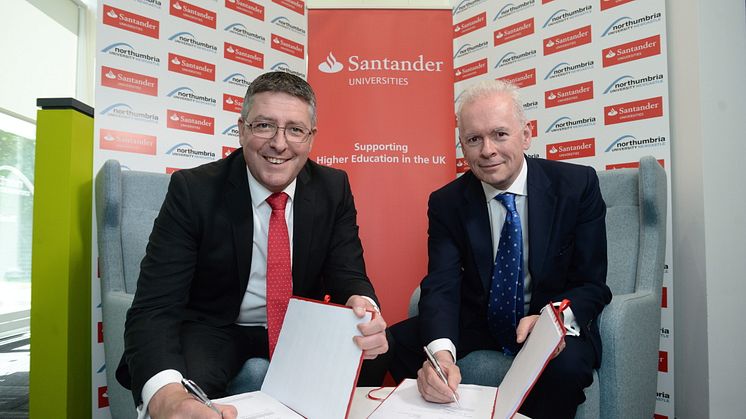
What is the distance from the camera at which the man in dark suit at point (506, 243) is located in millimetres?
1761

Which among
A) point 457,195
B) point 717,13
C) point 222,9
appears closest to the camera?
point 457,195

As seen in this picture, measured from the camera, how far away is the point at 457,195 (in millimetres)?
1979

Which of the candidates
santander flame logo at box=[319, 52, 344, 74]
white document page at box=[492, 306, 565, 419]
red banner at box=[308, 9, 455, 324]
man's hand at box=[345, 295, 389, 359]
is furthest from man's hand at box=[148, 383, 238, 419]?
santander flame logo at box=[319, 52, 344, 74]

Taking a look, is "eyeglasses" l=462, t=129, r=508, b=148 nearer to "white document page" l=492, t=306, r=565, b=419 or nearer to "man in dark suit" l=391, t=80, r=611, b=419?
"man in dark suit" l=391, t=80, r=611, b=419

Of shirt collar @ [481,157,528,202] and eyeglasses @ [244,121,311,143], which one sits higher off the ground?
eyeglasses @ [244,121,311,143]

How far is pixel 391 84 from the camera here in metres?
3.50

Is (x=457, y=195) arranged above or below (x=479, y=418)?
above

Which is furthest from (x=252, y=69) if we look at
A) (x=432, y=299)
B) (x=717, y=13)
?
(x=717, y=13)

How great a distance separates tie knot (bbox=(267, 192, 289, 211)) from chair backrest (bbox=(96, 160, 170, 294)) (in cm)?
102

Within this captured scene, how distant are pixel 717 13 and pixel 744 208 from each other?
1.03m

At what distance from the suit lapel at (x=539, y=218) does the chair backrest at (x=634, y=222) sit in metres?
0.49

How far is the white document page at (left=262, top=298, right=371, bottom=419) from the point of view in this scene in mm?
1043

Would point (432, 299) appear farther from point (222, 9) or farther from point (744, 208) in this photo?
point (222, 9)

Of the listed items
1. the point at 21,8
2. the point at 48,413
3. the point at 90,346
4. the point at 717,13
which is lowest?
the point at 48,413
